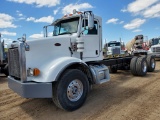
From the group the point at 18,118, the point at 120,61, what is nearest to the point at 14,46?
the point at 18,118

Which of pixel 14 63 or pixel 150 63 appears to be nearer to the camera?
pixel 14 63

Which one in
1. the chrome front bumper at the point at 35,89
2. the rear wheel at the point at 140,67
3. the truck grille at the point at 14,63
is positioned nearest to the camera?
the chrome front bumper at the point at 35,89

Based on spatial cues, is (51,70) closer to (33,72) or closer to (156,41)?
(33,72)

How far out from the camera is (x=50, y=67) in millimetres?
4164

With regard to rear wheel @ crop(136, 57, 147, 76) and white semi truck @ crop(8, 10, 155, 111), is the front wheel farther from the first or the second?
rear wheel @ crop(136, 57, 147, 76)

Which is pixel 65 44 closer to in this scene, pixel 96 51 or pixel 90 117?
pixel 96 51

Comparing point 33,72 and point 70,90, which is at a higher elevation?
point 33,72

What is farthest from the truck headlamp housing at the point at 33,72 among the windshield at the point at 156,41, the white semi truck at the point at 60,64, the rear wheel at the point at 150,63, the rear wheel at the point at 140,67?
the windshield at the point at 156,41

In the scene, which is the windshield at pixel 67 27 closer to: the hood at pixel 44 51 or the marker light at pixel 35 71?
the hood at pixel 44 51

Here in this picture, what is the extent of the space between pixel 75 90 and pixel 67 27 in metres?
2.14

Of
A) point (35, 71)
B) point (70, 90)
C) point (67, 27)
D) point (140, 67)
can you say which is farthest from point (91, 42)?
point (140, 67)

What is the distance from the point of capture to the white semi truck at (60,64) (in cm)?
408

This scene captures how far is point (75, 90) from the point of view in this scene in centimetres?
466

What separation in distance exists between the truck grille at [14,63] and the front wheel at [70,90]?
1.05 m
